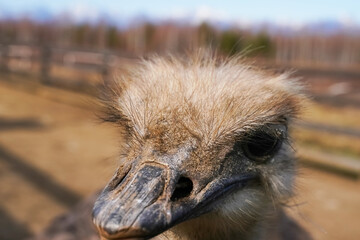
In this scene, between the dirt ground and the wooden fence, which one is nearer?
the dirt ground

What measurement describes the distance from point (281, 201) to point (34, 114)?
710 centimetres

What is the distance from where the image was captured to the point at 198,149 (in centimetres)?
130

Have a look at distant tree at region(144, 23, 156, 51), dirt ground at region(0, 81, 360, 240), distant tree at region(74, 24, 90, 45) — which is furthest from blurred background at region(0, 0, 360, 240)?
distant tree at region(74, 24, 90, 45)

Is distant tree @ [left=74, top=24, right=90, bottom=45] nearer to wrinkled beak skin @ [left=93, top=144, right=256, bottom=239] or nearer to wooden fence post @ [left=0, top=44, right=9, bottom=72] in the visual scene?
wooden fence post @ [left=0, top=44, right=9, bottom=72]

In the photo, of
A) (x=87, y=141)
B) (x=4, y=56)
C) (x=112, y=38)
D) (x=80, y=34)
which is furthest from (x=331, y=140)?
(x=80, y=34)

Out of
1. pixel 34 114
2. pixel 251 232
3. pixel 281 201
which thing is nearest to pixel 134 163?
pixel 251 232

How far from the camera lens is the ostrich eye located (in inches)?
56.7

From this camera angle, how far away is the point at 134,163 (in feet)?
4.09

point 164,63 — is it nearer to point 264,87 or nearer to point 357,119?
point 264,87

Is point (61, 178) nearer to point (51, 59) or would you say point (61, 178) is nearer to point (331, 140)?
point (331, 140)

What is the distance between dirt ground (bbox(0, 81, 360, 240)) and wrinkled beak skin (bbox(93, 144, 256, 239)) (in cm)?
62

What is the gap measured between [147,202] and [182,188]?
15 centimetres

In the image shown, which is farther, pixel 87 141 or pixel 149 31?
pixel 149 31

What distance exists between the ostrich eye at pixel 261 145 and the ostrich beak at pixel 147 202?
0.65ft
